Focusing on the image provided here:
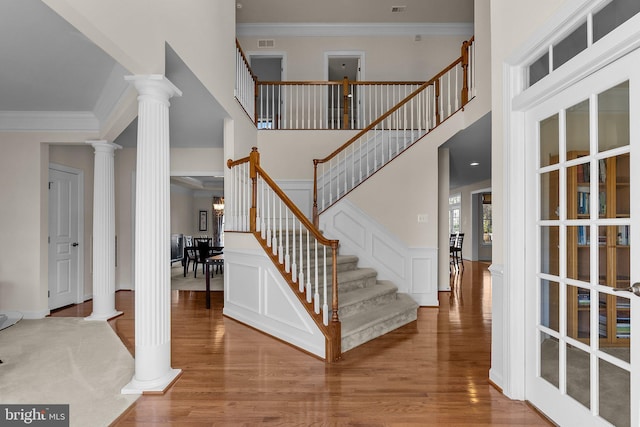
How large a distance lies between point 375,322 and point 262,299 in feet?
4.34

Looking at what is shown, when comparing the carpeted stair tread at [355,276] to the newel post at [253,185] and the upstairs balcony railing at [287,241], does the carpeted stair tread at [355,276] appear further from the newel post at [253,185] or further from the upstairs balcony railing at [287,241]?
the newel post at [253,185]

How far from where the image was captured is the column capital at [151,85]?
2.67m

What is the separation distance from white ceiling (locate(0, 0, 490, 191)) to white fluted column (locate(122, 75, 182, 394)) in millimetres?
643

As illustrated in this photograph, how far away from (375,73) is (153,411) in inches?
293

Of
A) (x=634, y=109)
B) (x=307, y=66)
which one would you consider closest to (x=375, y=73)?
(x=307, y=66)

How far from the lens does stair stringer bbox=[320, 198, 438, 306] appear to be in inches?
212

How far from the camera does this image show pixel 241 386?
2748 millimetres

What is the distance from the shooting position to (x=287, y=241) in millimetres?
3619

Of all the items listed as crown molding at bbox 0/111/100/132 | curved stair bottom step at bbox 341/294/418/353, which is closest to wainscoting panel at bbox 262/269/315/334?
curved stair bottom step at bbox 341/294/418/353

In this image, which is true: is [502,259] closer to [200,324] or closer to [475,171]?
[200,324]

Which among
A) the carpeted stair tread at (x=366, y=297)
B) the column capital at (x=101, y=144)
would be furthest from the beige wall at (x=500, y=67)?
the column capital at (x=101, y=144)

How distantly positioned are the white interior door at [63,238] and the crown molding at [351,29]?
469 centimetres

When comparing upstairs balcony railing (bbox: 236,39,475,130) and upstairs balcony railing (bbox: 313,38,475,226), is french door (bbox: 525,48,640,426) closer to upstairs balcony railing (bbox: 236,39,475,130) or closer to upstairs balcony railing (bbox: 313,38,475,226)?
upstairs balcony railing (bbox: 313,38,475,226)

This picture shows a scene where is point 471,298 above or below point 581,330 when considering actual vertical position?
below
